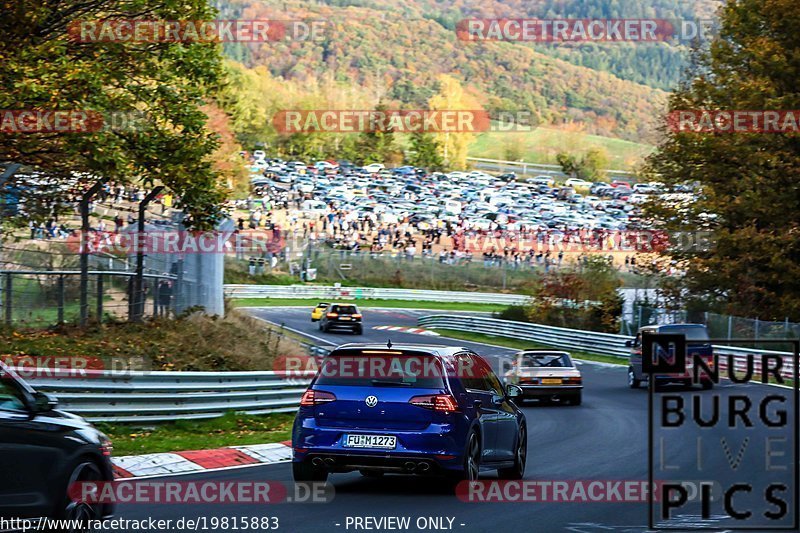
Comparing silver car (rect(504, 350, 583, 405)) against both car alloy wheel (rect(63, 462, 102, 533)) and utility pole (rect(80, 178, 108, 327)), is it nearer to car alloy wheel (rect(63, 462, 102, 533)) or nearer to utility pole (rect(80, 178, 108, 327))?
utility pole (rect(80, 178, 108, 327))

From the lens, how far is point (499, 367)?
39.8m

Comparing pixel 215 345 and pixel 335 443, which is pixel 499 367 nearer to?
pixel 215 345

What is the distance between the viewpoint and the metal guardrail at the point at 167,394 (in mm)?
17109

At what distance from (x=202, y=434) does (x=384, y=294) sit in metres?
60.3

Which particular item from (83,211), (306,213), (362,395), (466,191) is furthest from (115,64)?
(466,191)

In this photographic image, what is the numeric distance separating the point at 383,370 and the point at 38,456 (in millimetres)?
4512

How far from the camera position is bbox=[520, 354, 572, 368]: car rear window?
93.8 ft

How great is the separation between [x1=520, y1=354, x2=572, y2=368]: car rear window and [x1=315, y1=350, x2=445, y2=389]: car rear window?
16249mm

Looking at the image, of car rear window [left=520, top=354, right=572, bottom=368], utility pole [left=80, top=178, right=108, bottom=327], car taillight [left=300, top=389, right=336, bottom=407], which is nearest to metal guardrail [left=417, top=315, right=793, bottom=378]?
car rear window [left=520, top=354, right=572, bottom=368]

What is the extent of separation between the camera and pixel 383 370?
40.6 feet

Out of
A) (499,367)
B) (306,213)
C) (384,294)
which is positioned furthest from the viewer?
(306,213)

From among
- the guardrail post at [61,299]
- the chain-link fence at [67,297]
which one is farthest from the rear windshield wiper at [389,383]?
the guardrail post at [61,299]

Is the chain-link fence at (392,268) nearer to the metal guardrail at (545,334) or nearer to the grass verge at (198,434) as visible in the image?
the metal guardrail at (545,334)

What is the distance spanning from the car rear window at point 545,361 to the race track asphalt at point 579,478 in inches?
84.4
